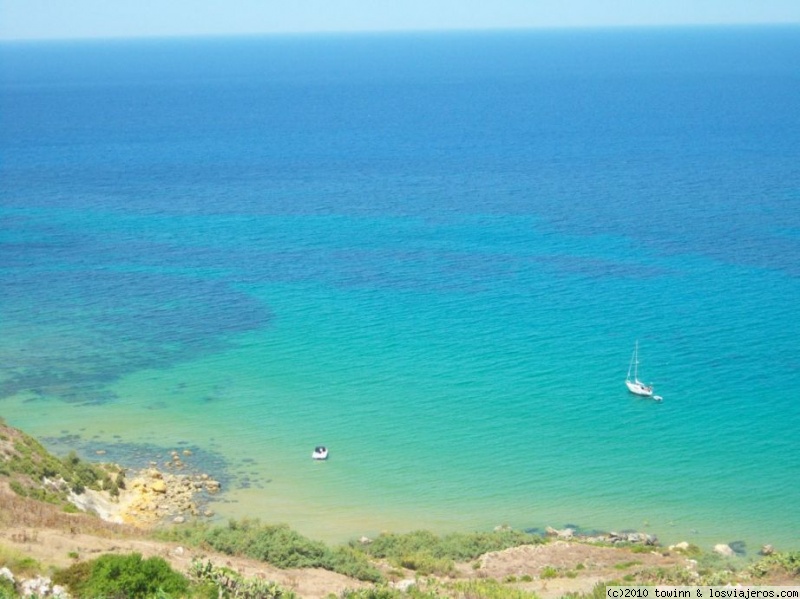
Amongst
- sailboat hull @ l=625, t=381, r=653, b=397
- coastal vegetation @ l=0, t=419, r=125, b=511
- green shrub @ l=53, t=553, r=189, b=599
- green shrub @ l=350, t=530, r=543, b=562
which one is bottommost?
green shrub @ l=53, t=553, r=189, b=599

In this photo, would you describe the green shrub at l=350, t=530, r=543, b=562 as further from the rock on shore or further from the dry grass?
the dry grass

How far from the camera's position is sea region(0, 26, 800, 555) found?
4478 centimetres

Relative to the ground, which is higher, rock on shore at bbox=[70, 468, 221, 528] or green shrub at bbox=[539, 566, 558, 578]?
rock on shore at bbox=[70, 468, 221, 528]

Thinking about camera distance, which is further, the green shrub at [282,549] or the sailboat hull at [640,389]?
the sailboat hull at [640,389]

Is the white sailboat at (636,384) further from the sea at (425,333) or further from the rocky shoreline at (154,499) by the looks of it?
the rocky shoreline at (154,499)

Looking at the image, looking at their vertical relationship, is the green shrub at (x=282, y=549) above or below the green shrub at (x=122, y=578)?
above

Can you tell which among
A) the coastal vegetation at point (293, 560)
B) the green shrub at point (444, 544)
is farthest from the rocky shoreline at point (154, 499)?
the green shrub at point (444, 544)

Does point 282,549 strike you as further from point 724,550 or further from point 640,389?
point 640,389

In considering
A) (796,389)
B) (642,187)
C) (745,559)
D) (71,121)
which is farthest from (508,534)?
(71,121)

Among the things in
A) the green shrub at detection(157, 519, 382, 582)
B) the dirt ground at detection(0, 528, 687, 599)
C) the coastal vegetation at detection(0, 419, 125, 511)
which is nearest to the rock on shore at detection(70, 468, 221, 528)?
the coastal vegetation at detection(0, 419, 125, 511)

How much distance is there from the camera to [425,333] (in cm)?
6125

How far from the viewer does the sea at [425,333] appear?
44781mm

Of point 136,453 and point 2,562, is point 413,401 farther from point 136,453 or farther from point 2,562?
point 2,562

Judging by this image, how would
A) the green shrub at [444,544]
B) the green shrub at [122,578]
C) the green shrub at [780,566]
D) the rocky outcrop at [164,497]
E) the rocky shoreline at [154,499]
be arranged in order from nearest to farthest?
the green shrub at [122,578]
the green shrub at [780,566]
the green shrub at [444,544]
the rocky shoreline at [154,499]
the rocky outcrop at [164,497]
